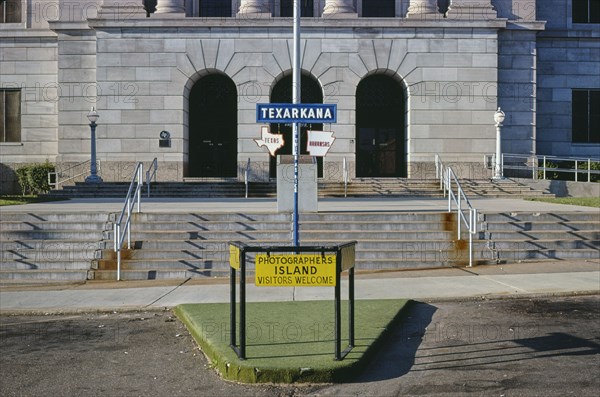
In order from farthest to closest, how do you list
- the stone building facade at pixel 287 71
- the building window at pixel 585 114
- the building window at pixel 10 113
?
the building window at pixel 585 114
the building window at pixel 10 113
the stone building facade at pixel 287 71

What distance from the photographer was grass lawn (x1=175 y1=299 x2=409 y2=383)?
7.16 metres

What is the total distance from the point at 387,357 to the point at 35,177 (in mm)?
29606

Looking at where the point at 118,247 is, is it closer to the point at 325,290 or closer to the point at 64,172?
the point at 325,290

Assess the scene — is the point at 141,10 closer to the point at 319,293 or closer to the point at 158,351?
the point at 319,293

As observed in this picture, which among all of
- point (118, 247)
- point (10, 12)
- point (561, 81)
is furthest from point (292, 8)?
point (118, 247)

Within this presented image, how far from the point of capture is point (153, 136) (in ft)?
110

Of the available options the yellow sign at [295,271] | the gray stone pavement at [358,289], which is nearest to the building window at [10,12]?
the gray stone pavement at [358,289]

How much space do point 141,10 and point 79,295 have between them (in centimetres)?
2395

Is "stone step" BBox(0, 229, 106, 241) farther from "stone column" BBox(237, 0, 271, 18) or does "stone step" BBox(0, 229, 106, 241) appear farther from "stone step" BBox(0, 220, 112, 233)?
"stone column" BBox(237, 0, 271, 18)

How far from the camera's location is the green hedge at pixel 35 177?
112 feet

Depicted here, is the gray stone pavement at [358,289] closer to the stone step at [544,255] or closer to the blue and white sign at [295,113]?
the stone step at [544,255]

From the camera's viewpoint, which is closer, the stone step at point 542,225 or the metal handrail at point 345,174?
the stone step at point 542,225

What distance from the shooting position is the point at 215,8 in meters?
36.1

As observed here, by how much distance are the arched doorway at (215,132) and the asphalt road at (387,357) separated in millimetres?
24954
